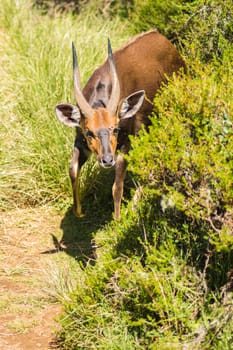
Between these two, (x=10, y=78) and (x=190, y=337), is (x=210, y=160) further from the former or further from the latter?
(x=10, y=78)

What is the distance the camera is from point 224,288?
4.31 metres

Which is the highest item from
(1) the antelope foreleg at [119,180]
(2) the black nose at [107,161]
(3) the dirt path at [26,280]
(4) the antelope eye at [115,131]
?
(4) the antelope eye at [115,131]

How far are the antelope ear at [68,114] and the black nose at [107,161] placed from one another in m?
0.54

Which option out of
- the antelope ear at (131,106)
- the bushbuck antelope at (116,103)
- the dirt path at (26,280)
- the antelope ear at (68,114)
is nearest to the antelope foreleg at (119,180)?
the bushbuck antelope at (116,103)

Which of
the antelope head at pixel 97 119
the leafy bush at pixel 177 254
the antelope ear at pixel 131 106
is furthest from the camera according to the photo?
the antelope ear at pixel 131 106

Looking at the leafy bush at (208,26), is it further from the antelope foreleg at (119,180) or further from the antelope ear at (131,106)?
the antelope foreleg at (119,180)

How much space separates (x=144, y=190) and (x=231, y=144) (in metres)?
0.85

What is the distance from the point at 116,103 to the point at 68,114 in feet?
1.38

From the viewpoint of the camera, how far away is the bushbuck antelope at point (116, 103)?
5.81 meters

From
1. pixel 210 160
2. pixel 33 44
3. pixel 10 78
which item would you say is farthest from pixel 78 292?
pixel 33 44

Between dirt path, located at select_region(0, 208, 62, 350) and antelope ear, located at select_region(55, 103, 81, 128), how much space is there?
4.06ft

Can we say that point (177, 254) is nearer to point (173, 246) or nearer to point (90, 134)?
point (173, 246)

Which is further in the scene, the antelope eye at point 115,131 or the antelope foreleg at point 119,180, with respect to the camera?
the antelope foreleg at point 119,180

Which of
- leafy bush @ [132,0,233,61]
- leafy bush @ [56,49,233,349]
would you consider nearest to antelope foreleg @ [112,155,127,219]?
leafy bush @ [132,0,233,61]
